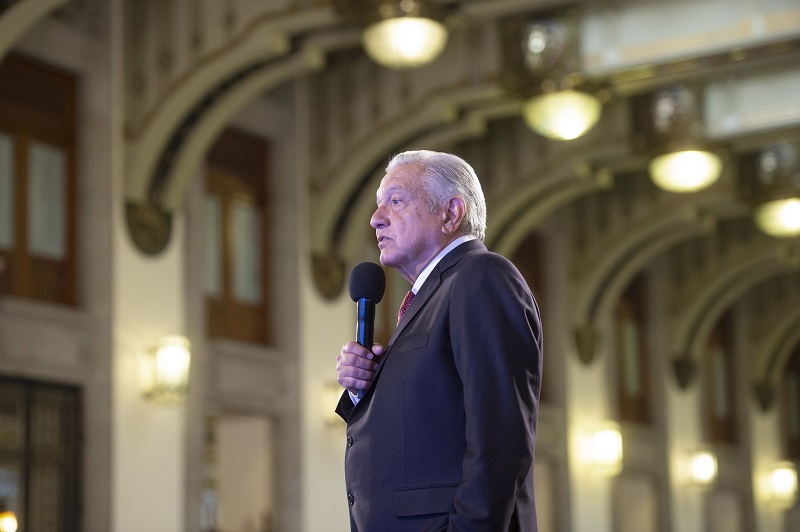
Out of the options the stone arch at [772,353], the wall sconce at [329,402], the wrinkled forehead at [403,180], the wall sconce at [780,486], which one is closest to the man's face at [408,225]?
the wrinkled forehead at [403,180]

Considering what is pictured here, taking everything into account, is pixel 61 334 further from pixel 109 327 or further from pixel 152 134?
pixel 152 134

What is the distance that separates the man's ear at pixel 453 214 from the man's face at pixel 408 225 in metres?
0.01

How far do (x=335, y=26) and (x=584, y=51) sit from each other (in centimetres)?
248

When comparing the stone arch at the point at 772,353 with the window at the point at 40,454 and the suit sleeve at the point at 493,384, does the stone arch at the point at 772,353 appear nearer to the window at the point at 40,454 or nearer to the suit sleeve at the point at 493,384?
the window at the point at 40,454

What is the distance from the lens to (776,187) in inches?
627

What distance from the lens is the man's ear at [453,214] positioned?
9.44 feet

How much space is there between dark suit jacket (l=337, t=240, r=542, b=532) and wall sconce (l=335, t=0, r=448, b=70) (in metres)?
7.33

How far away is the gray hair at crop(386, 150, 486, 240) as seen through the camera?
2.87 m

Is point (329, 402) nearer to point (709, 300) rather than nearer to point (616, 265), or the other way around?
point (616, 265)

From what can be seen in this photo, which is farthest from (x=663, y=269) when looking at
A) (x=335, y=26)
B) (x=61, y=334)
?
(x=61, y=334)

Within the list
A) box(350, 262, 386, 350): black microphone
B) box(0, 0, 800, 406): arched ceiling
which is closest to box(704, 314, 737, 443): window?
box(0, 0, 800, 406): arched ceiling

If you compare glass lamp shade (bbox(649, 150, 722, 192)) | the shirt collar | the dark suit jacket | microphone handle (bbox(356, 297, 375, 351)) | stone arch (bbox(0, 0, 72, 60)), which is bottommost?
the dark suit jacket

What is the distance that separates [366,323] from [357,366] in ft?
0.73

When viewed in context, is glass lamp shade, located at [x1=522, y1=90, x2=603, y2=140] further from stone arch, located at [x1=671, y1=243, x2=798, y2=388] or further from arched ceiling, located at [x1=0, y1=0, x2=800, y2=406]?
stone arch, located at [x1=671, y1=243, x2=798, y2=388]
